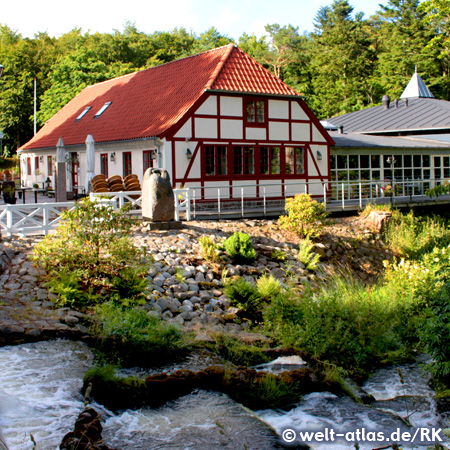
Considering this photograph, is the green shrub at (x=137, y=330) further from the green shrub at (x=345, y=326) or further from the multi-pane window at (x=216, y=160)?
the multi-pane window at (x=216, y=160)

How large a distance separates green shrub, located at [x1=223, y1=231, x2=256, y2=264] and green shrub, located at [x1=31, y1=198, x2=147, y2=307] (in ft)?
10.6

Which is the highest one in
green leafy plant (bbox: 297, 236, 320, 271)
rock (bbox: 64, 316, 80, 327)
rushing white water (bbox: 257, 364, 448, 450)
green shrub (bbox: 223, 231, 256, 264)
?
green shrub (bbox: 223, 231, 256, 264)

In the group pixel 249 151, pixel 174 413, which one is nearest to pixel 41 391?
pixel 174 413

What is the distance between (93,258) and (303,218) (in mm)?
8126

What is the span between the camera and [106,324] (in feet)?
30.6

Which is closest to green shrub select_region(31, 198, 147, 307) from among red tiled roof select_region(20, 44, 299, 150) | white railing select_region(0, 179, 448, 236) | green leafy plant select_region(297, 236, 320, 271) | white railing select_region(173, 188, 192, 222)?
white railing select_region(173, 188, 192, 222)

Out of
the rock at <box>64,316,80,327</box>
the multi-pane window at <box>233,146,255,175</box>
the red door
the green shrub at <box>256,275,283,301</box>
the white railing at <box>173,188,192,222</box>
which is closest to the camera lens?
the rock at <box>64,316,80,327</box>

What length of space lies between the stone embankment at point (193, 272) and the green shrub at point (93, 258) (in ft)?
1.27

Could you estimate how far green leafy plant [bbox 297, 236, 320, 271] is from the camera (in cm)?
1606

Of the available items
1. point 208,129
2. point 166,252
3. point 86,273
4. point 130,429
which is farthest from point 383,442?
point 208,129

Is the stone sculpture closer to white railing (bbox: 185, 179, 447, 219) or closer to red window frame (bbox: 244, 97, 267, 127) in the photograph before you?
white railing (bbox: 185, 179, 447, 219)

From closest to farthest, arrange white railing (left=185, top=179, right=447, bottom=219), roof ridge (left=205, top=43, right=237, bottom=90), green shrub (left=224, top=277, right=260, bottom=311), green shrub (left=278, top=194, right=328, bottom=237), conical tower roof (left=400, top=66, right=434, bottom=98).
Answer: green shrub (left=224, top=277, right=260, bottom=311), green shrub (left=278, top=194, right=328, bottom=237), white railing (left=185, top=179, right=447, bottom=219), roof ridge (left=205, top=43, right=237, bottom=90), conical tower roof (left=400, top=66, right=434, bottom=98)

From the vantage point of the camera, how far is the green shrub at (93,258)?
11.3m

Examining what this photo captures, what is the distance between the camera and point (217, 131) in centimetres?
2259
